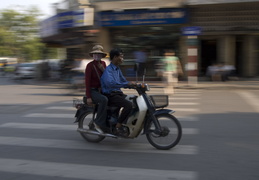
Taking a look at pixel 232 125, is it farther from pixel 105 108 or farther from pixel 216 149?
pixel 105 108

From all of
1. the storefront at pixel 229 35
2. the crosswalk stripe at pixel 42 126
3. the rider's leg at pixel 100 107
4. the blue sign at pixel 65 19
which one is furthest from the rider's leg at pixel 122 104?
the blue sign at pixel 65 19

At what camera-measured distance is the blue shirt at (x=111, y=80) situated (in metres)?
4.96

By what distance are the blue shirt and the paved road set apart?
993mm

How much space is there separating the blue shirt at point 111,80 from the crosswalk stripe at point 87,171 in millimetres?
1290

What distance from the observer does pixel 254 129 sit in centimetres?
634

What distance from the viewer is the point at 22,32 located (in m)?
49.5

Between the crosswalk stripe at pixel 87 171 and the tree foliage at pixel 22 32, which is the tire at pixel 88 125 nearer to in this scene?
the crosswalk stripe at pixel 87 171

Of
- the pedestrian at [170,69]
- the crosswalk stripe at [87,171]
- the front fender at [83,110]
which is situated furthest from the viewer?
the pedestrian at [170,69]

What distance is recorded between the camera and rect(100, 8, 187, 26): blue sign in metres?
17.1

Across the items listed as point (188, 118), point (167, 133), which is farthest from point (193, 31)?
point (167, 133)

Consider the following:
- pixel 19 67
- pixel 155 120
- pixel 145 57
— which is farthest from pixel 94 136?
pixel 19 67

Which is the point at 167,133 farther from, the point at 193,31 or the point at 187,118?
the point at 193,31

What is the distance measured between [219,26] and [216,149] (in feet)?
42.7

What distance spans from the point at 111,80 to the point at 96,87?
0.52 m
